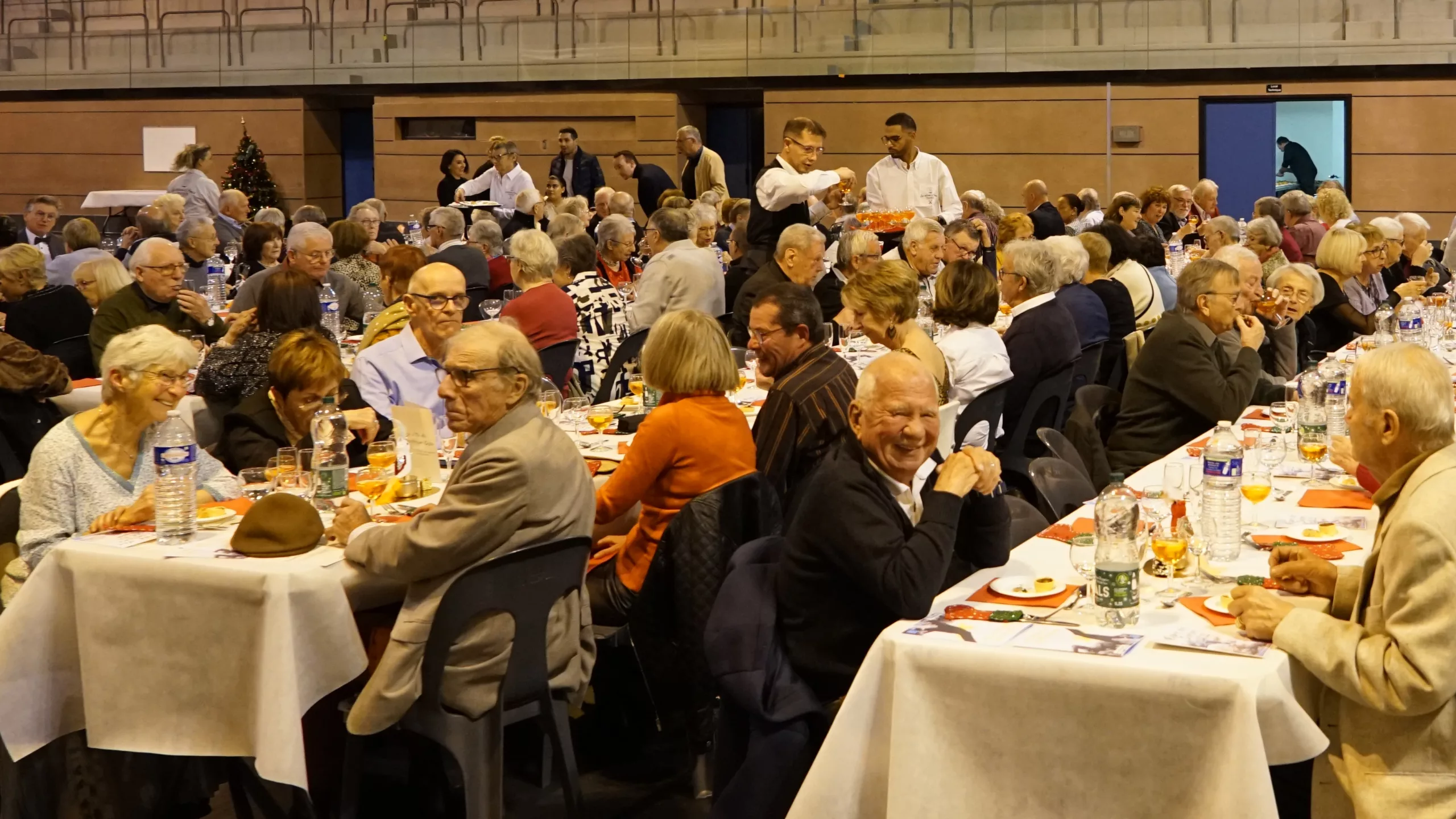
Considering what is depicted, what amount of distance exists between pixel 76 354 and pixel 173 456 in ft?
12.9

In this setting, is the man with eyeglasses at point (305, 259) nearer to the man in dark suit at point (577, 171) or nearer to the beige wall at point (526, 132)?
the man in dark suit at point (577, 171)

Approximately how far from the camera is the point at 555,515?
354 cm

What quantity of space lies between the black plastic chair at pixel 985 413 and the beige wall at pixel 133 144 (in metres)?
17.1

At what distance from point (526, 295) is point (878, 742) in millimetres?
4619

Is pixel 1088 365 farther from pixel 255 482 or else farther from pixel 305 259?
pixel 255 482

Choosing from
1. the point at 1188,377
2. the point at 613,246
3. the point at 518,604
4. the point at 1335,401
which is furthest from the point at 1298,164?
the point at 518,604

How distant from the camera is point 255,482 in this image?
4273 millimetres

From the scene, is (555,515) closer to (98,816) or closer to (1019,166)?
(98,816)

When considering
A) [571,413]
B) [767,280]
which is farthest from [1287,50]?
[571,413]

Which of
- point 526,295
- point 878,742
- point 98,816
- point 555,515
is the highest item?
point 526,295

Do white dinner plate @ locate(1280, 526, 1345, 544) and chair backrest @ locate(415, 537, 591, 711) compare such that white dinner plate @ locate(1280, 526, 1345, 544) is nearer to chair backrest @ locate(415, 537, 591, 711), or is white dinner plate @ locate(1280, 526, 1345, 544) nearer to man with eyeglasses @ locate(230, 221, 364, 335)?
chair backrest @ locate(415, 537, 591, 711)

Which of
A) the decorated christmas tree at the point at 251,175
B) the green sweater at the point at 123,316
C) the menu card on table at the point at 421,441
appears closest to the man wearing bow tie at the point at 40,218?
the green sweater at the point at 123,316

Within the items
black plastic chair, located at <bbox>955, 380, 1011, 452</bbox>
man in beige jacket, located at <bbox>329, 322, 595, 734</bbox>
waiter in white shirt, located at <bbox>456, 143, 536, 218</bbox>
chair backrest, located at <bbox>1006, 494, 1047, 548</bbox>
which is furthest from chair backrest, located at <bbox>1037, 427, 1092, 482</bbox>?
waiter in white shirt, located at <bbox>456, 143, 536, 218</bbox>

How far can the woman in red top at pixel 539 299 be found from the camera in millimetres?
7133
